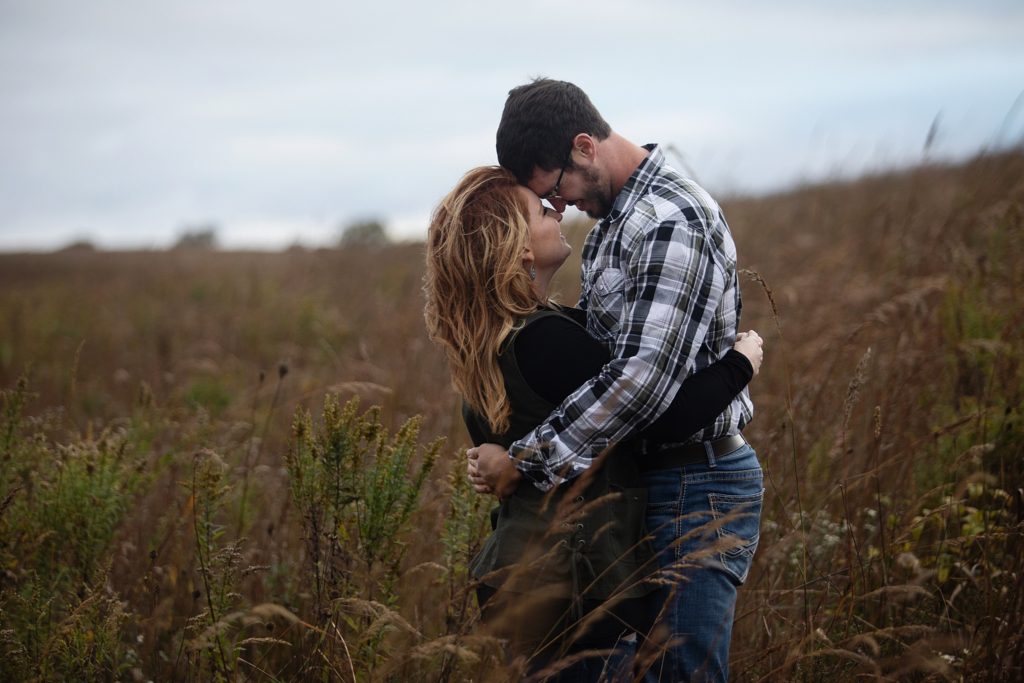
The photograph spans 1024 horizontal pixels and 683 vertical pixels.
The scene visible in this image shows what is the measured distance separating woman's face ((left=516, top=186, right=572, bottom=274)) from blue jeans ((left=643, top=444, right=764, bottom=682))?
0.66 meters

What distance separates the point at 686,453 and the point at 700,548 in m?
0.24

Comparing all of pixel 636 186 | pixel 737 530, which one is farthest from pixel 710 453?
pixel 636 186

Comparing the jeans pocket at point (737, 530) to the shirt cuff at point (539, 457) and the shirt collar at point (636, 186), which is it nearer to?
the shirt cuff at point (539, 457)

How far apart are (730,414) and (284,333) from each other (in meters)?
6.89

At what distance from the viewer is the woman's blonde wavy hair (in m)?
2.08

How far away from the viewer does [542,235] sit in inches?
88.1

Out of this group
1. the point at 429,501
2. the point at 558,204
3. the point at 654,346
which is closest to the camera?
the point at 654,346

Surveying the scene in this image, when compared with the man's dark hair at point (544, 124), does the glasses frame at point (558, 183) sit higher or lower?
lower

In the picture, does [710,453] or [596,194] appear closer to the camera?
[710,453]

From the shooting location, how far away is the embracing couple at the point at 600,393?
1.92 m

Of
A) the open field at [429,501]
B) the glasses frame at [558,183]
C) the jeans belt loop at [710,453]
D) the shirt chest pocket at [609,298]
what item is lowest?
the open field at [429,501]

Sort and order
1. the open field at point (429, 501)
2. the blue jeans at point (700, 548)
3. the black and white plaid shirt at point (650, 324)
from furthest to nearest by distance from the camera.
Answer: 1. the open field at point (429, 501)
2. the blue jeans at point (700, 548)
3. the black and white plaid shirt at point (650, 324)

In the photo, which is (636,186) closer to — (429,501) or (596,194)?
(596,194)

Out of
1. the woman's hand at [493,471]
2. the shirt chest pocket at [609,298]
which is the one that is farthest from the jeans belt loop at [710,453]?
the woman's hand at [493,471]
